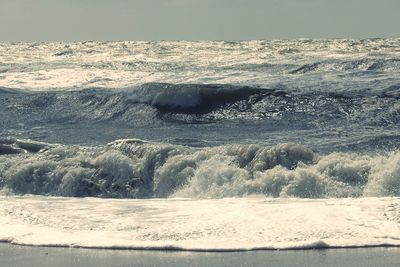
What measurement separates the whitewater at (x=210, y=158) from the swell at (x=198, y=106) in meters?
0.06

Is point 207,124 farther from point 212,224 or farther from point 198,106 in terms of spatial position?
point 212,224

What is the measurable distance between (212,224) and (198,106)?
15.6 m

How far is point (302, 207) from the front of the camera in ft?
41.8

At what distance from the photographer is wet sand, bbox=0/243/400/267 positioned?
10031 millimetres

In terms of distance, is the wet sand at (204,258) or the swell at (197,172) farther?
the swell at (197,172)

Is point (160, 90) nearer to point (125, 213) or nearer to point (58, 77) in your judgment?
point (58, 77)

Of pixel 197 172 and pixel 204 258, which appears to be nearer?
pixel 204 258

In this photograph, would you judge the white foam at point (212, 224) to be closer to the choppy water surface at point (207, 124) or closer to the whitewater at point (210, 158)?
the whitewater at point (210, 158)

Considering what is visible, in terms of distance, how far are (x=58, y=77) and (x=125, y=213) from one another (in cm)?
2542

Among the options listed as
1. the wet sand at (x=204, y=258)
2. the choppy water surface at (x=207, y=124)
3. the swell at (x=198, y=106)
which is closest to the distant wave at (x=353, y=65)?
the choppy water surface at (x=207, y=124)

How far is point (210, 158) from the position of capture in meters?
16.7

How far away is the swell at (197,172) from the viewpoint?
1490cm

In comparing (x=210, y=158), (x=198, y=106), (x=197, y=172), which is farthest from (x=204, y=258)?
(x=198, y=106)

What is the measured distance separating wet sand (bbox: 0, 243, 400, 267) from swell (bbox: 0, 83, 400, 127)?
12198mm
